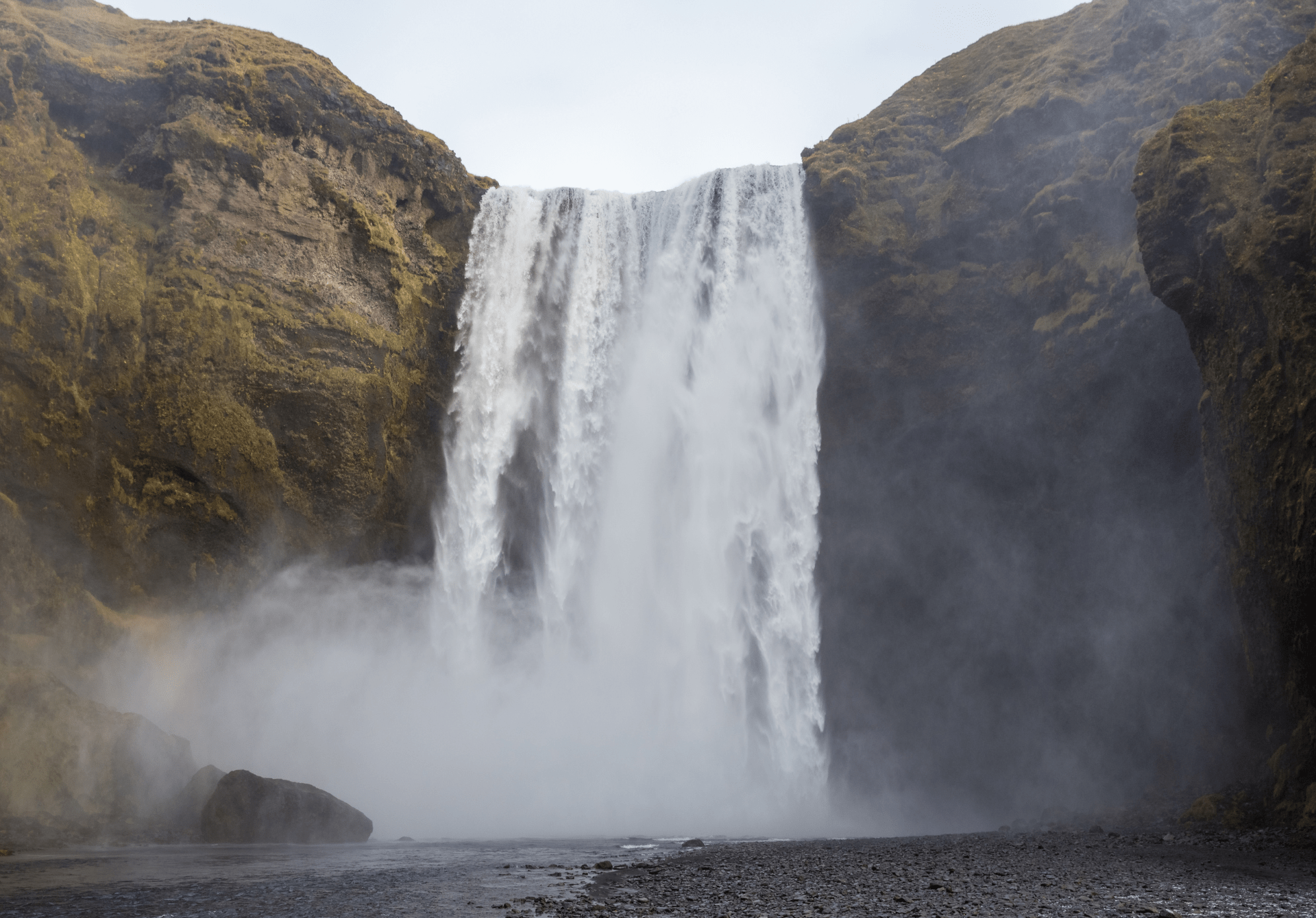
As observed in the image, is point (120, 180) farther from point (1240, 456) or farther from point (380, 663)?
point (1240, 456)

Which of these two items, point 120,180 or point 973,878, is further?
point 120,180

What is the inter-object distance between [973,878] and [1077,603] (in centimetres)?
1237

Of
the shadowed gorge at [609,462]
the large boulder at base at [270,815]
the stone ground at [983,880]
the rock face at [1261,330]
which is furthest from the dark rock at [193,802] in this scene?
the rock face at [1261,330]

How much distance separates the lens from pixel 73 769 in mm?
15320

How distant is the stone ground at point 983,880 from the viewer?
7.33 m

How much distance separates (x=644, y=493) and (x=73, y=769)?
14208 millimetres

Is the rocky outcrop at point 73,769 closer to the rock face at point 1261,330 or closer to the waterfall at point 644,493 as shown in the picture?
the waterfall at point 644,493

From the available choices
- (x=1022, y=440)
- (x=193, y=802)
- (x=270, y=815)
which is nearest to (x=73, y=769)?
(x=193, y=802)

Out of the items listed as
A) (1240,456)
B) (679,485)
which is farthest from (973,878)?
(679,485)

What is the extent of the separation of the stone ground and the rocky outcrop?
10863 millimetres

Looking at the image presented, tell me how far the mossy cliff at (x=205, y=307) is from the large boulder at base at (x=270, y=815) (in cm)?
668

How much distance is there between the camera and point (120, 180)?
2098 centimetres

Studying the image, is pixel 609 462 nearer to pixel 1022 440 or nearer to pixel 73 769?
pixel 1022 440

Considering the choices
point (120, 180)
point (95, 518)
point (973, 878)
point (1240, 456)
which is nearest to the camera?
point (973, 878)
